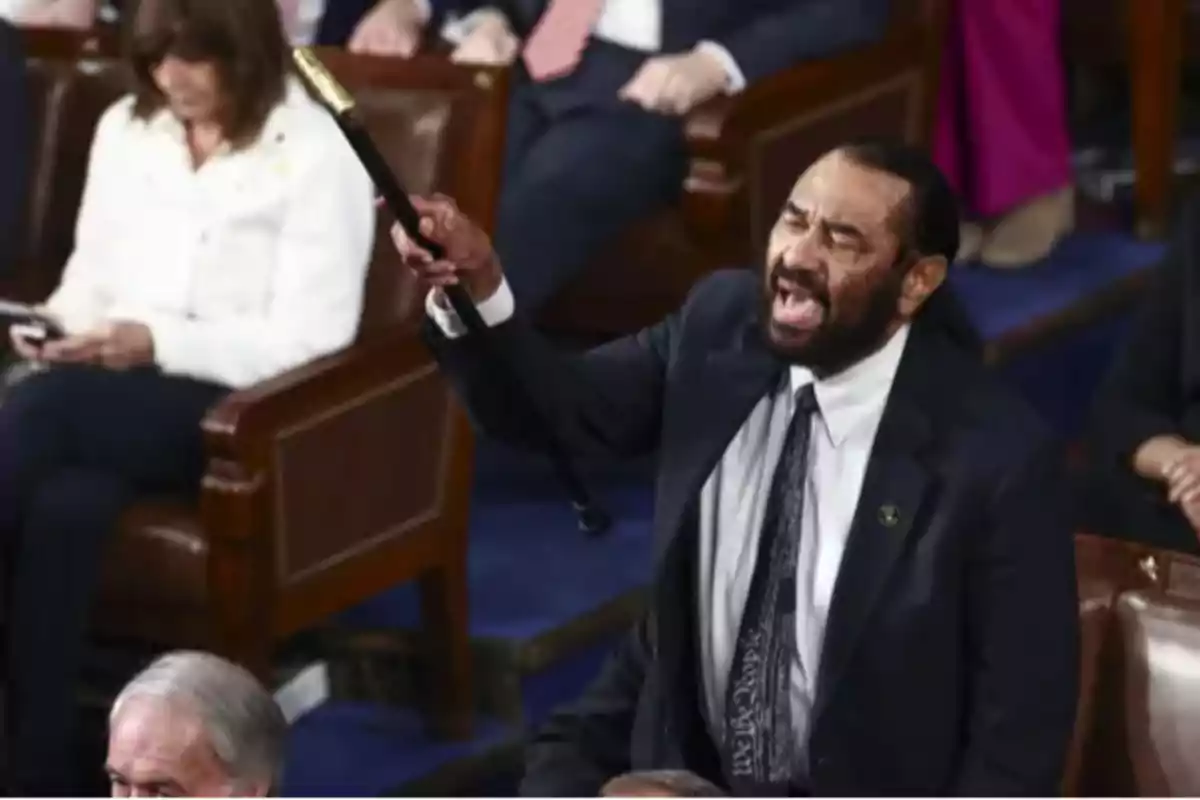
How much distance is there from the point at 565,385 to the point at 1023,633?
0.42m

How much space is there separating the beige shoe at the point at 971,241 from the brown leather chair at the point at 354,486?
3.57 feet

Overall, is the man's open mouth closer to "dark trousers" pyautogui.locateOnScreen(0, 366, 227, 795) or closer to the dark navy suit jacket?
the dark navy suit jacket

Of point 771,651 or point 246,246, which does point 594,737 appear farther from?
point 246,246

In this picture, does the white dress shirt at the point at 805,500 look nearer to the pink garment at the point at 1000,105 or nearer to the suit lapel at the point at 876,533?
the suit lapel at the point at 876,533

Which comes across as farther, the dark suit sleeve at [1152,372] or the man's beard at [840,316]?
the dark suit sleeve at [1152,372]

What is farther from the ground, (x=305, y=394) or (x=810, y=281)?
(x=810, y=281)

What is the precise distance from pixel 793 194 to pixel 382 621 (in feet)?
4.15

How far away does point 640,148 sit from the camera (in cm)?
312

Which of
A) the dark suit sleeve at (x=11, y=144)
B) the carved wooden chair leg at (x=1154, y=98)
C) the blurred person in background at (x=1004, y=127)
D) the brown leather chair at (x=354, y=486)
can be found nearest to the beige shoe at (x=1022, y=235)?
the blurred person in background at (x=1004, y=127)

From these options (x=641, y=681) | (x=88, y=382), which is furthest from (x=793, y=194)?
(x=88, y=382)

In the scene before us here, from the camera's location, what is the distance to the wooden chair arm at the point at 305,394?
249cm

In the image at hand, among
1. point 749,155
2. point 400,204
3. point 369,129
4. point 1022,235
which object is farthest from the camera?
point 1022,235

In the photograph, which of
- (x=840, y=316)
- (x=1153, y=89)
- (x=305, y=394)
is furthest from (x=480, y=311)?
(x=1153, y=89)

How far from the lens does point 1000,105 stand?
11.6 feet
